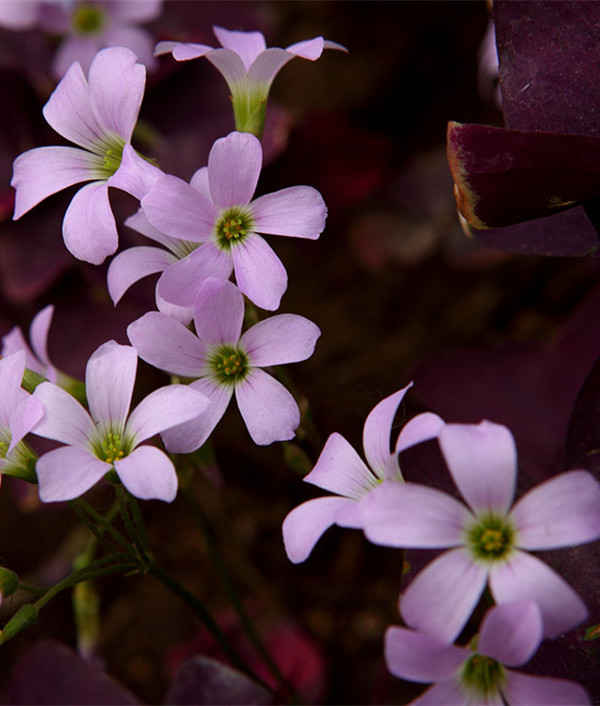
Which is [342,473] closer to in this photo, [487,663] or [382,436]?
[382,436]

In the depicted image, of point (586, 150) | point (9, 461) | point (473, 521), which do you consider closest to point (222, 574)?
point (9, 461)

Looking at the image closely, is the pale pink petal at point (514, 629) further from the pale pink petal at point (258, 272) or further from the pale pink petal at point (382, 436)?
the pale pink petal at point (258, 272)

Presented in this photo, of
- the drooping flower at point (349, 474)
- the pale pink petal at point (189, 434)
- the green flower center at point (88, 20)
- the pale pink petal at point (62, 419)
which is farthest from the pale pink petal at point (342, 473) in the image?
the green flower center at point (88, 20)

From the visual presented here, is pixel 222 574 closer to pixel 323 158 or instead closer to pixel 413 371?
pixel 413 371

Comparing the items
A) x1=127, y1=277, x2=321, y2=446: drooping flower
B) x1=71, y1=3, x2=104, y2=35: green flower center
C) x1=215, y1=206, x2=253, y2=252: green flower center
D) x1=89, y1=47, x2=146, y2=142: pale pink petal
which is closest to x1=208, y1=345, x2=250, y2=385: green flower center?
x1=127, y1=277, x2=321, y2=446: drooping flower

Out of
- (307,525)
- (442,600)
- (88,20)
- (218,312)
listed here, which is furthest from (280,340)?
(88,20)

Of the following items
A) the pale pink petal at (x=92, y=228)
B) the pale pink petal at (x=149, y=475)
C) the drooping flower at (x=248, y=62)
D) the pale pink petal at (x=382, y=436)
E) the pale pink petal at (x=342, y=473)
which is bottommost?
the pale pink petal at (x=149, y=475)
